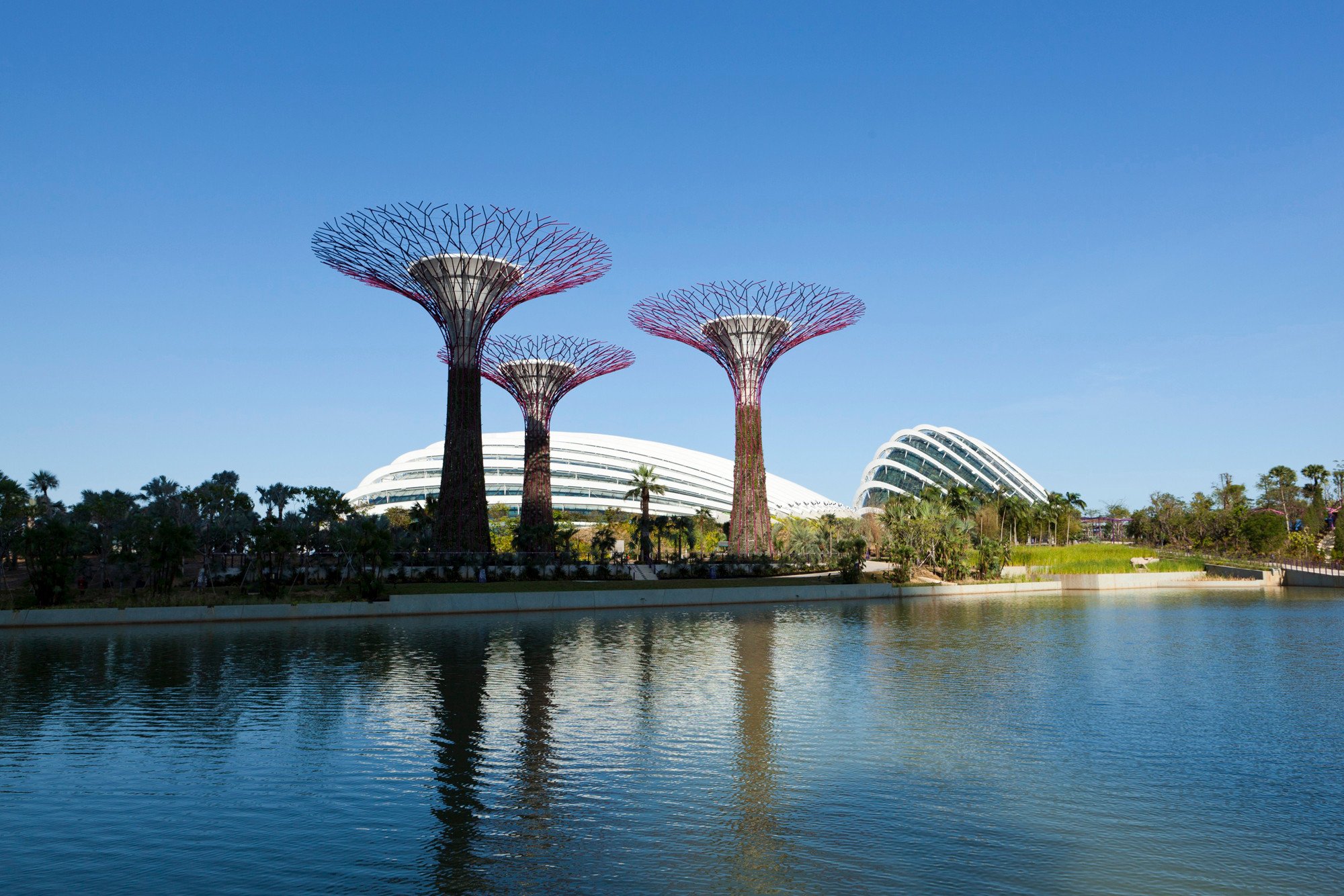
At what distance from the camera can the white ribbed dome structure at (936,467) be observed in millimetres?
140625

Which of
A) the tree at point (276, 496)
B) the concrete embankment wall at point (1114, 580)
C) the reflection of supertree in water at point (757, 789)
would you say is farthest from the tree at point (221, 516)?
the concrete embankment wall at point (1114, 580)

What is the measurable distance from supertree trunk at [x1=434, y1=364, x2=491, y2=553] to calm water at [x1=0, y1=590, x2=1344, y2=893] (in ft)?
90.7

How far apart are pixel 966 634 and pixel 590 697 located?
16366mm

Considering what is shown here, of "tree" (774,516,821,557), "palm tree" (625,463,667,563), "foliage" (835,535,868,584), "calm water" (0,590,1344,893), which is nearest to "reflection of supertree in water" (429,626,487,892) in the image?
"calm water" (0,590,1344,893)

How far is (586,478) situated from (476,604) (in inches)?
3255

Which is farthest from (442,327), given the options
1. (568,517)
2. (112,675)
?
(568,517)

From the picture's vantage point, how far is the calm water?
30.9 ft

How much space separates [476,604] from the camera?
41531mm

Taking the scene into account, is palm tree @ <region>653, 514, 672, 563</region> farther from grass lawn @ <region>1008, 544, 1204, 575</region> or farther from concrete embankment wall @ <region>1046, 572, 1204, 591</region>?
grass lawn @ <region>1008, 544, 1204, 575</region>

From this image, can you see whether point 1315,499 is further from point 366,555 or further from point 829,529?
point 366,555

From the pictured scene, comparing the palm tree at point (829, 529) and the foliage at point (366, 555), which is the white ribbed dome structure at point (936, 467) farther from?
→ the foliage at point (366, 555)

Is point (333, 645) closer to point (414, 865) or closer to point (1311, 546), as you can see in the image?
point (414, 865)

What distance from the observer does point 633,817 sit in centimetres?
1093

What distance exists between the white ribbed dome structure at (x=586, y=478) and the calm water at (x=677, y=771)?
88451mm
